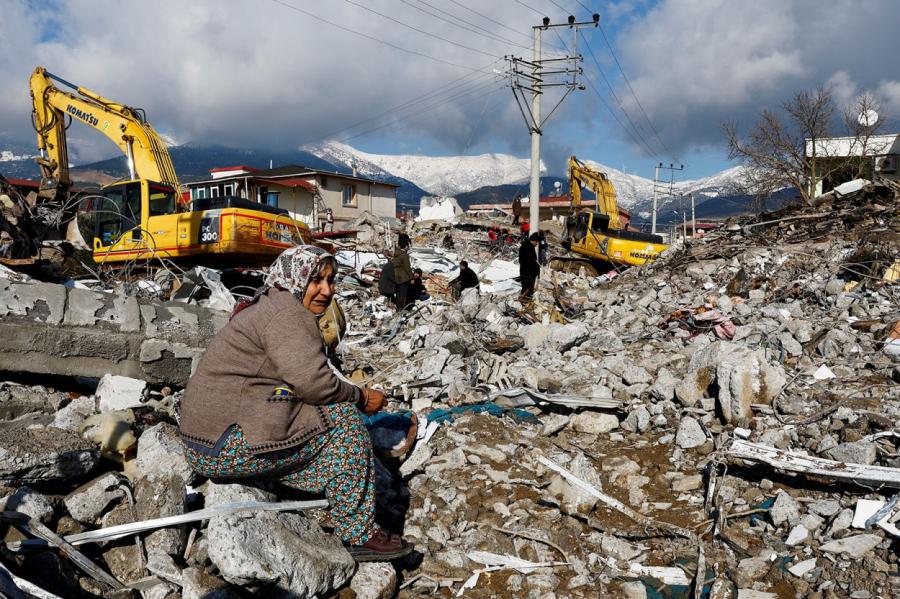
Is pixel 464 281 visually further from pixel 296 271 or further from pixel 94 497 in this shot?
pixel 94 497

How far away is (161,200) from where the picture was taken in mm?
10195

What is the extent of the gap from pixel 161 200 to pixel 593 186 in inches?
549

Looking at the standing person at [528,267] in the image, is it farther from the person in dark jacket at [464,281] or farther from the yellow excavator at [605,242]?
the yellow excavator at [605,242]

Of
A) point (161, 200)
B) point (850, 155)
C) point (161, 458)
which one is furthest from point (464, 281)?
point (850, 155)

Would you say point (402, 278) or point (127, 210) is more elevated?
point (127, 210)

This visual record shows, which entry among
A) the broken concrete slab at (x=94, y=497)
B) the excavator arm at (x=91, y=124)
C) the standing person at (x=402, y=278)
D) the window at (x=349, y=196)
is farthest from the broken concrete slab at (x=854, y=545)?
the window at (x=349, y=196)

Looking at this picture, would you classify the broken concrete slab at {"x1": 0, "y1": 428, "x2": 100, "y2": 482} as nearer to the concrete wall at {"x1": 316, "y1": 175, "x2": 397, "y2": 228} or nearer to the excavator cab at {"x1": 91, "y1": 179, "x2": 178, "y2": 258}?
the excavator cab at {"x1": 91, "y1": 179, "x2": 178, "y2": 258}

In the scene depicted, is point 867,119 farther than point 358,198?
No

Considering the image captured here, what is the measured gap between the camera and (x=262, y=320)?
2.42 metres

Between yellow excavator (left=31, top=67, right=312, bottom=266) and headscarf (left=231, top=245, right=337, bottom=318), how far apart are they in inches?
268

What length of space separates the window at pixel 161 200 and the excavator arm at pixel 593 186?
40.2 ft

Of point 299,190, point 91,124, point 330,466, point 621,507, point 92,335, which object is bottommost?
point 621,507

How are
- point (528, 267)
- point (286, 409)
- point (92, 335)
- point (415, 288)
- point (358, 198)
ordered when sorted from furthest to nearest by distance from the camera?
point (358, 198) → point (528, 267) → point (415, 288) → point (92, 335) → point (286, 409)

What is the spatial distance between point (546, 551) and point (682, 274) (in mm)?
8530
